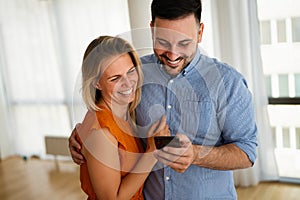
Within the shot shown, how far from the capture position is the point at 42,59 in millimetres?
4688

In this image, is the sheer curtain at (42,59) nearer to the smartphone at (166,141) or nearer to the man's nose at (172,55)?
the man's nose at (172,55)

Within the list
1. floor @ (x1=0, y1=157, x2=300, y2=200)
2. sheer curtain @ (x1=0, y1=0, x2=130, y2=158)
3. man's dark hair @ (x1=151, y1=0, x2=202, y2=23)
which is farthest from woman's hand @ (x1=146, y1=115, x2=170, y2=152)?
sheer curtain @ (x1=0, y1=0, x2=130, y2=158)

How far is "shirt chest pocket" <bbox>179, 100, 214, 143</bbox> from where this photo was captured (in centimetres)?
117

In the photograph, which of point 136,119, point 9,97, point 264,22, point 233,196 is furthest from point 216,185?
point 9,97

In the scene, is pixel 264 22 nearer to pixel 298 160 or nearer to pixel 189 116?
pixel 298 160

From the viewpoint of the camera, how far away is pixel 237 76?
45.8 inches

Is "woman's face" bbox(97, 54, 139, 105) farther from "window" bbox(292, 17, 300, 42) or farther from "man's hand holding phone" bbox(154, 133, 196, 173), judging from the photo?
"window" bbox(292, 17, 300, 42)

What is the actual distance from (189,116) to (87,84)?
336 millimetres

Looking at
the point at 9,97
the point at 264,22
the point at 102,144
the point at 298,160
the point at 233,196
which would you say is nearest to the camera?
the point at 102,144

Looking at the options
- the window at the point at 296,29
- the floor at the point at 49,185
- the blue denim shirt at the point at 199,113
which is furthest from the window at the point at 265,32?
the blue denim shirt at the point at 199,113

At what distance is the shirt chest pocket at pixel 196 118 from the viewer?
3.84 feet

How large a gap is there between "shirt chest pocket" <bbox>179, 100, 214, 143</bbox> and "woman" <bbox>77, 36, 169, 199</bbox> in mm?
152

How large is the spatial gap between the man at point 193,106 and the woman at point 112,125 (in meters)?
0.08

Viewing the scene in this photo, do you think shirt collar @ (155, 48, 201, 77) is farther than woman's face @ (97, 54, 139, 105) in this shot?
Yes
